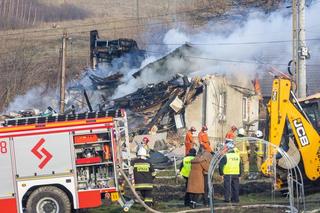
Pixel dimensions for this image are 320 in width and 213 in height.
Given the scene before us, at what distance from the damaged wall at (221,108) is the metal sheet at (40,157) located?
1991 centimetres

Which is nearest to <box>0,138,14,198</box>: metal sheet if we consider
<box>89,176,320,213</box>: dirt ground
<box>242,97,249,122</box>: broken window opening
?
<box>89,176,320,213</box>: dirt ground

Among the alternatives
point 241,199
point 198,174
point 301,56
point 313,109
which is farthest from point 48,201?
point 301,56

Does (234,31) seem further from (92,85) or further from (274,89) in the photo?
(274,89)

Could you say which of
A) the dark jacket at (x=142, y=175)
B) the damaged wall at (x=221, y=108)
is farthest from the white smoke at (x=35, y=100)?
the dark jacket at (x=142, y=175)

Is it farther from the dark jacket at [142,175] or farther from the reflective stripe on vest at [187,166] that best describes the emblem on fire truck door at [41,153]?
the reflective stripe on vest at [187,166]

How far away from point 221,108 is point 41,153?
72.4 ft

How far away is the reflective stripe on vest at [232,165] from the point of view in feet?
50.3

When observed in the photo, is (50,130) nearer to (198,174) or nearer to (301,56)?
(198,174)

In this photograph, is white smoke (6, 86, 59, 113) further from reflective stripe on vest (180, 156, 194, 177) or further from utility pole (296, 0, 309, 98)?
reflective stripe on vest (180, 156, 194, 177)

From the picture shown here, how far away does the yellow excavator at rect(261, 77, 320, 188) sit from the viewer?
49.7 feet

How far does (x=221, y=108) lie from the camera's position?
35.2 m

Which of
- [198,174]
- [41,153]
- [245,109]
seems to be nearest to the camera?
[41,153]

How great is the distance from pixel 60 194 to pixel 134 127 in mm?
19799

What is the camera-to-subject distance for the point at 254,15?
35.1 m
